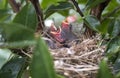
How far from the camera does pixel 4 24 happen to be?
0.36 m

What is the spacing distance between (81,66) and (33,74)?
0.79ft

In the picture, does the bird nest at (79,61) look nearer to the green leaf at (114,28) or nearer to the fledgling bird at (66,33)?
the green leaf at (114,28)

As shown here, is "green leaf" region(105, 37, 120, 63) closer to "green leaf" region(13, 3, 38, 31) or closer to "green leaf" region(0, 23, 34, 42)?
"green leaf" region(13, 3, 38, 31)

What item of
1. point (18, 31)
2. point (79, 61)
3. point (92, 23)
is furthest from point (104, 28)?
point (18, 31)

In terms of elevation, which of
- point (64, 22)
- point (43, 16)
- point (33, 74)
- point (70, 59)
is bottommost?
point (33, 74)

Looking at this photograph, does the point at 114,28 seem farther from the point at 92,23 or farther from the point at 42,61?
the point at 42,61

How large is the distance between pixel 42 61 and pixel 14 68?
232 millimetres

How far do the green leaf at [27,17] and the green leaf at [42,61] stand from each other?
182mm

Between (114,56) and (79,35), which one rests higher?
(79,35)

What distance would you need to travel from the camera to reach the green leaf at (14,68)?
547mm

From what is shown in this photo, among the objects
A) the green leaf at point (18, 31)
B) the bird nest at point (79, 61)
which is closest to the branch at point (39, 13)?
the bird nest at point (79, 61)

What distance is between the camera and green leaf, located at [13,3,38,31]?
1.71 feet

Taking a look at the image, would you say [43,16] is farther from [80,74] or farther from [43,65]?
[43,65]

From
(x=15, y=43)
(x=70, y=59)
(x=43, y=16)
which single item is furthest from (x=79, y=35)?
(x=15, y=43)
